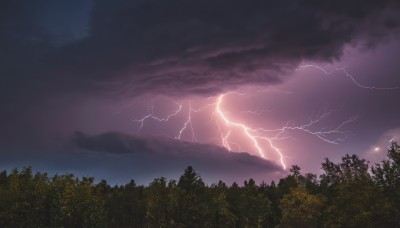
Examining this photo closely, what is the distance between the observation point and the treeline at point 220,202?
39.2 meters

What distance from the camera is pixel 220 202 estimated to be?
63.0 metres

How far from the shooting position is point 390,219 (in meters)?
37.4

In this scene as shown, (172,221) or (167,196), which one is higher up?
(167,196)

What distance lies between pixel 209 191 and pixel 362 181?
3385cm

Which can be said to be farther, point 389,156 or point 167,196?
point 167,196

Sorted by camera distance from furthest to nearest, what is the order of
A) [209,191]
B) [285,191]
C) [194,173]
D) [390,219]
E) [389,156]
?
[285,191] < [209,191] < [194,173] < [389,156] < [390,219]

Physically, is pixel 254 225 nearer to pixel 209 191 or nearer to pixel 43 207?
pixel 209 191

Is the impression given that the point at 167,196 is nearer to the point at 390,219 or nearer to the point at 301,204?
the point at 301,204

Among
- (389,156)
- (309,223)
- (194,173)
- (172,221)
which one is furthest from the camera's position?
(194,173)

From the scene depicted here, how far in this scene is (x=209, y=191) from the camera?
70.5 metres

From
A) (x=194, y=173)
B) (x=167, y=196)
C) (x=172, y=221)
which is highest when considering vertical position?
(x=194, y=173)

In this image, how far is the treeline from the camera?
39250 mm


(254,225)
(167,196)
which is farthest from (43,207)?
(254,225)

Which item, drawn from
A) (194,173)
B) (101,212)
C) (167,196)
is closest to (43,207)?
(101,212)
